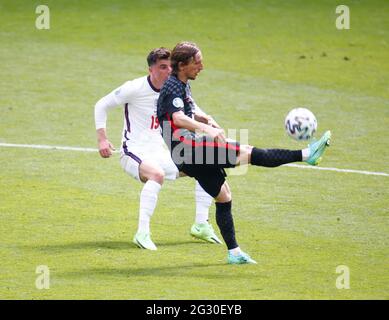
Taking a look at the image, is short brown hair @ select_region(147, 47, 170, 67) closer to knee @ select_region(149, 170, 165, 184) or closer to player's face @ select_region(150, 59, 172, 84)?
player's face @ select_region(150, 59, 172, 84)

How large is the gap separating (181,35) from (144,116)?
12.8 meters

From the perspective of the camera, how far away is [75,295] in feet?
33.0

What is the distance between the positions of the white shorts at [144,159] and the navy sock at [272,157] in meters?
1.81

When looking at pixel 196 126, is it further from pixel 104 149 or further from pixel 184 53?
pixel 104 149

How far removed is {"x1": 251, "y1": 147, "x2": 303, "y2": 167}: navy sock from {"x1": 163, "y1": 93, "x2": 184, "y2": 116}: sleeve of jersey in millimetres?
915

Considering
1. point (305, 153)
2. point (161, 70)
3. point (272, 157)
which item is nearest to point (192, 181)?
point (161, 70)

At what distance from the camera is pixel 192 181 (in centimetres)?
1571

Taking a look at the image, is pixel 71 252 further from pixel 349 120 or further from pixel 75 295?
pixel 349 120

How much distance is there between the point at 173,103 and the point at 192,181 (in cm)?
462

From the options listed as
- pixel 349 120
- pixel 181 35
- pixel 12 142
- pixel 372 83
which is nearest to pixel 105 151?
pixel 12 142

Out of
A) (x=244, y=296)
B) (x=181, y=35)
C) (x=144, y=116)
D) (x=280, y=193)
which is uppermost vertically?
(x=181, y=35)

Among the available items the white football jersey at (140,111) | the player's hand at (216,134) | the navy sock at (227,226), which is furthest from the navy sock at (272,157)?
the white football jersey at (140,111)

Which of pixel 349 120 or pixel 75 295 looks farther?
pixel 349 120

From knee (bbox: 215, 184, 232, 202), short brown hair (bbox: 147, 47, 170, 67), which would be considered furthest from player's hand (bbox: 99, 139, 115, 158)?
knee (bbox: 215, 184, 232, 202)
